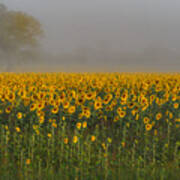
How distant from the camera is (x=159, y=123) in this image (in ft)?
31.0

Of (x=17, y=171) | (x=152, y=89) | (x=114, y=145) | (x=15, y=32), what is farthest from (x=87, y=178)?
(x=15, y=32)

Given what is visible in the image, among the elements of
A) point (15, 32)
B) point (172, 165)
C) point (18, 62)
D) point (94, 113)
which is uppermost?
point (15, 32)

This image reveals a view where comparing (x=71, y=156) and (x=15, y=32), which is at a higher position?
(x=15, y=32)

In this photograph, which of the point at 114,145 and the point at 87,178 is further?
the point at 114,145

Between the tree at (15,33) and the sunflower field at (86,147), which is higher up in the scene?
the tree at (15,33)

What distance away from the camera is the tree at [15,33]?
49219 mm

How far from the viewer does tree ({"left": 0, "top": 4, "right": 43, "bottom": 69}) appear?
1938 inches

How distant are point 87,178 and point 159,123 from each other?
471 centimetres

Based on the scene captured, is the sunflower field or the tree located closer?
the sunflower field

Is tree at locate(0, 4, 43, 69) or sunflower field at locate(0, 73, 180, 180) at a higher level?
tree at locate(0, 4, 43, 69)

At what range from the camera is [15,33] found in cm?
4984

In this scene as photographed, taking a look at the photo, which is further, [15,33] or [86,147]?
[15,33]

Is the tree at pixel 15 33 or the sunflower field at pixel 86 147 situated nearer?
the sunflower field at pixel 86 147

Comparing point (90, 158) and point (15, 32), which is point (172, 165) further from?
point (15, 32)
